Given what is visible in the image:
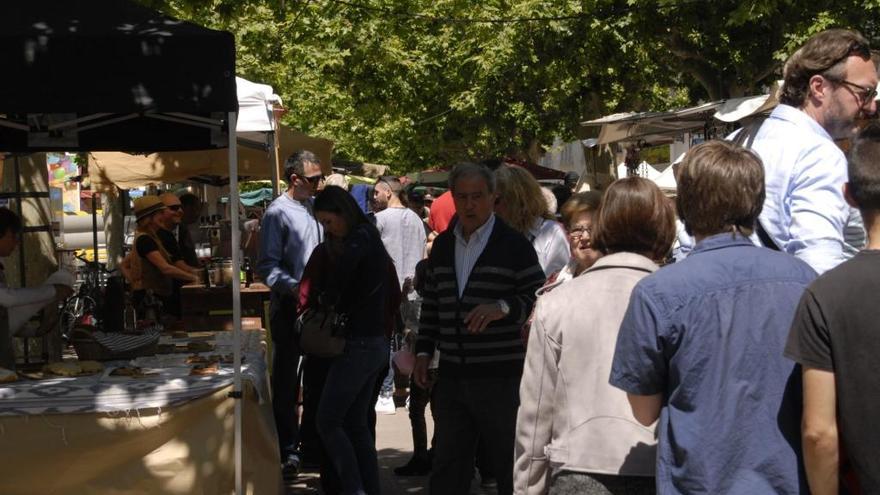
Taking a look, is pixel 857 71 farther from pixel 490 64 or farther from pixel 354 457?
pixel 490 64

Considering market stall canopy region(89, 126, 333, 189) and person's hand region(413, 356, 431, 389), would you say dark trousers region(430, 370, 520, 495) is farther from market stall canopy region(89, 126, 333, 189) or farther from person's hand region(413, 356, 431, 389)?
market stall canopy region(89, 126, 333, 189)

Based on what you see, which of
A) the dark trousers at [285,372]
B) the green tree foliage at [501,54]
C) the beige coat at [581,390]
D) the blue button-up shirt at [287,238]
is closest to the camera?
the beige coat at [581,390]

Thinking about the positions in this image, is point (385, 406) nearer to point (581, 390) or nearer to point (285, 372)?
point (285, 372)

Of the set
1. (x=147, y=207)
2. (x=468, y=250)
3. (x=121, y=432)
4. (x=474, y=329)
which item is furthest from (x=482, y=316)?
(x=147, y=207)

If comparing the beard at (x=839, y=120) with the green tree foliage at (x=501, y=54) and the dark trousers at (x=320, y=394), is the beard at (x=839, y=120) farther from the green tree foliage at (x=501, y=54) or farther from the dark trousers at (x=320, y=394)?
the green tree foliage at (x=501, y=54)

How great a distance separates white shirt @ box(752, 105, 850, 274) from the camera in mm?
3520

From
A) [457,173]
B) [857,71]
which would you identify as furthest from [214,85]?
[857,71]

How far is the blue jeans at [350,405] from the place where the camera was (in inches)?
239

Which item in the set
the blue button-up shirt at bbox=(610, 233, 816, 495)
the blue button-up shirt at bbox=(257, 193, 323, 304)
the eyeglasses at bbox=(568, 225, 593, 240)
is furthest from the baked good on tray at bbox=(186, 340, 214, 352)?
the blue button-up shirt at bbox=(610, 233, 816, 495)

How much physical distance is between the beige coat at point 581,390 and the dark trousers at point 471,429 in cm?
149

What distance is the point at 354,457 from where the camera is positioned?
621 centimetres

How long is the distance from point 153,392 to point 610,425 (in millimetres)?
2609

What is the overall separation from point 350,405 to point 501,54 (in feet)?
70.6

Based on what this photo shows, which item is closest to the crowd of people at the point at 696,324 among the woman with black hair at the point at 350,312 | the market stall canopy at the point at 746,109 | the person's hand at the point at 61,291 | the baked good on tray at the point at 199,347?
the woman with black hair at the point at 350,312
